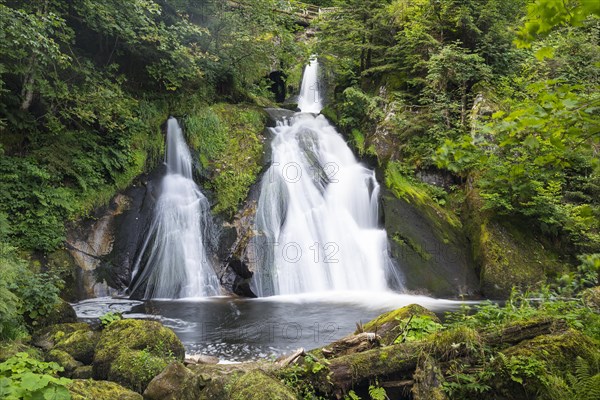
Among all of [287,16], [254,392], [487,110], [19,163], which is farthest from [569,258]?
[19,163]

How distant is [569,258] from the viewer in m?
10.2

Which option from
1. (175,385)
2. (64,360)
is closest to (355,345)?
(175,385)

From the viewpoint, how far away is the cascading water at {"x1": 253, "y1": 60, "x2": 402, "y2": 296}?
10.3 m

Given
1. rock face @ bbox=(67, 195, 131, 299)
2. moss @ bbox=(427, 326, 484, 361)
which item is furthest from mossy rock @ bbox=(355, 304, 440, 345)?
rock face @ bbox=(67, 195, 131, 299)

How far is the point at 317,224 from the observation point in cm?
1164

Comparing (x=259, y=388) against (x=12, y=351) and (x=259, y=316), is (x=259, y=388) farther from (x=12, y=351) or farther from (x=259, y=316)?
(x=259, y=316)

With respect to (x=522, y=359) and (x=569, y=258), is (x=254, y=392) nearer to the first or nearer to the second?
(x=522, y=359)

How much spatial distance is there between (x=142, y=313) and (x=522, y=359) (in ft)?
24.0

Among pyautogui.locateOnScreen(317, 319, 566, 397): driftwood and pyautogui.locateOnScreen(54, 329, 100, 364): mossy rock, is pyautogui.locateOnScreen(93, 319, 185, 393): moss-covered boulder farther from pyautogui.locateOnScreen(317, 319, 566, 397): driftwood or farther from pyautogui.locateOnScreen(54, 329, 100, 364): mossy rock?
pyautogui.locateOnScreen(317, 319, 566, 397): driftwood

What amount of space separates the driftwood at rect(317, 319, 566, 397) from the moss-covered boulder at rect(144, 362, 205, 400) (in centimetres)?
115

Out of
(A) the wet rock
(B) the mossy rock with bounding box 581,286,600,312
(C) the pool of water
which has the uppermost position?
(B) the mossy rock with bounding box 581,286,600,312

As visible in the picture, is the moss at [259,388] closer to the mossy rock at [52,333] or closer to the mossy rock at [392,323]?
the mossy rock at [392,323]

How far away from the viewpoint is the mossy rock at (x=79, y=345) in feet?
16.3

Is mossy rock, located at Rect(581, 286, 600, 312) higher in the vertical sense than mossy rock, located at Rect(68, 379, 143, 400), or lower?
higher
